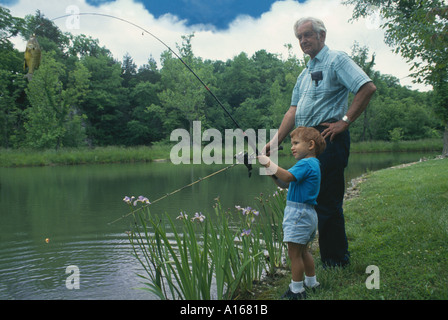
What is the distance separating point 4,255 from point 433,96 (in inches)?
587

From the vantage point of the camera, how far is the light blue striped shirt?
264 centimetres

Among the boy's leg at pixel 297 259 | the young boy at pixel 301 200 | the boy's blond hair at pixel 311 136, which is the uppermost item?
the boy's blond hair at pixel 311 136

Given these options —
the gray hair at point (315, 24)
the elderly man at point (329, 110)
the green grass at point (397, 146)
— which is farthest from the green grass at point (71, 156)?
the gray hair at point (315, 24)

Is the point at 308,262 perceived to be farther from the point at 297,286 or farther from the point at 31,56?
Answer: the point at 31,56

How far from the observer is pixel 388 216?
4.62 m

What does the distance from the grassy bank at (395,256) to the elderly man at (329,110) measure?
1.09ft

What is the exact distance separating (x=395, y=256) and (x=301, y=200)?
127cm

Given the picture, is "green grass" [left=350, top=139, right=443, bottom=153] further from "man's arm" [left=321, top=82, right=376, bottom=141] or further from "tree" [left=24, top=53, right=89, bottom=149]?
"man's arm" [left=321, top=82, right=376, bottom=141]

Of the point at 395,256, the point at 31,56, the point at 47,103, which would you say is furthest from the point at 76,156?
the point at 395,256

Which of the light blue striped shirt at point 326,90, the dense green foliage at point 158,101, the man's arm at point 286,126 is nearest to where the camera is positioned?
the light blue striped shirt at point 326,90

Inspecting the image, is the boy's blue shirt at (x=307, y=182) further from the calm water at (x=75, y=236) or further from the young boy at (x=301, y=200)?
the calm water at (x=75, y=236)

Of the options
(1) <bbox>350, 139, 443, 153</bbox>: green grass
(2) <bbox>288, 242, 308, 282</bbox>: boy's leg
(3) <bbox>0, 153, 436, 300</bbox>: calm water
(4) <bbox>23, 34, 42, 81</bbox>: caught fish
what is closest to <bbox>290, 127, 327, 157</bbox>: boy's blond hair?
(2) <bbox>288, 242, 308, 282</bbox>: boy's leg

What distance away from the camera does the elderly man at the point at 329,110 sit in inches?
103
